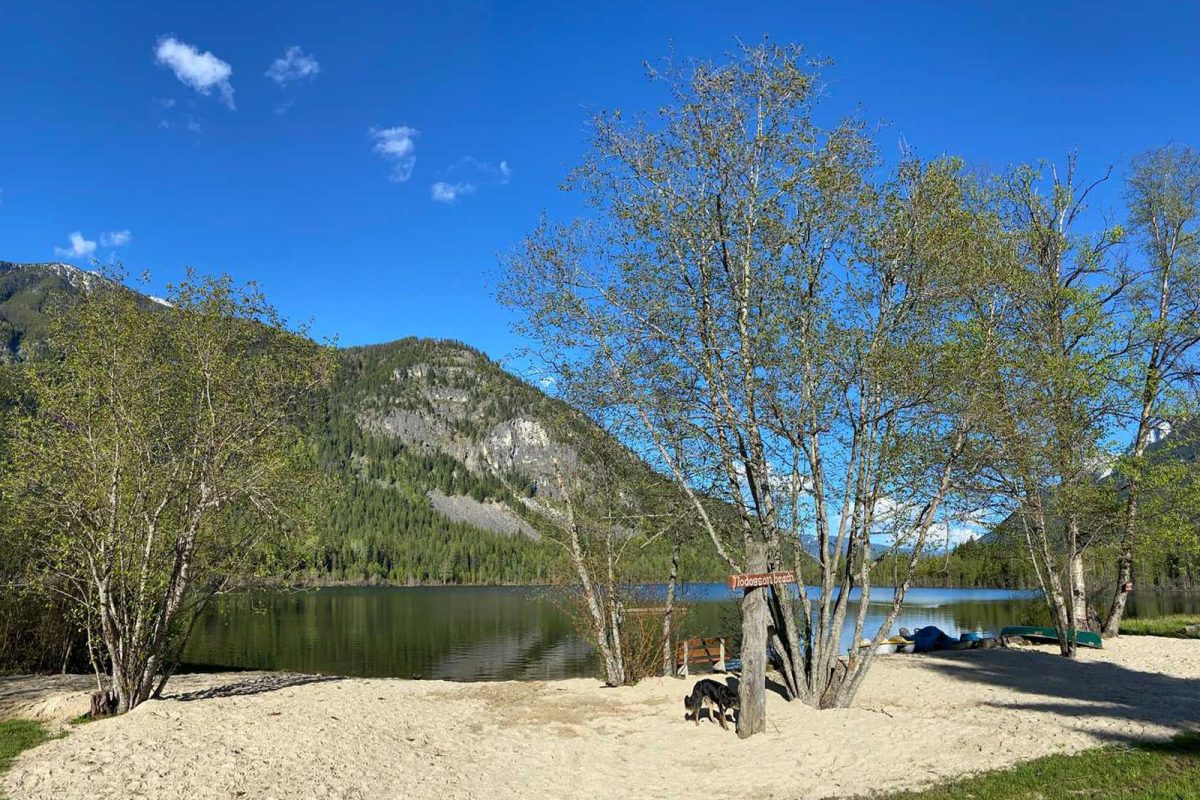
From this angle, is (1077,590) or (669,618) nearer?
(669,618)

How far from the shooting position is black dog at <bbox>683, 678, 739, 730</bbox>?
43.9 feet

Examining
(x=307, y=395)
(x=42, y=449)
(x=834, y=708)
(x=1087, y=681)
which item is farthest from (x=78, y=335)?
(x=1087, y=681)

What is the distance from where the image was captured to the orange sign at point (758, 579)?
41.8ft

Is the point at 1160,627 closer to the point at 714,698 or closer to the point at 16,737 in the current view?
the point at 714,698

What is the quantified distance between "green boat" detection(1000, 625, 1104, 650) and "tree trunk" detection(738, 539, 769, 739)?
40.6 feet

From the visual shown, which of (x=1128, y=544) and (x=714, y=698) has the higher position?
(x=1128, y=544)

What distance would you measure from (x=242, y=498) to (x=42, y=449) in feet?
11.8

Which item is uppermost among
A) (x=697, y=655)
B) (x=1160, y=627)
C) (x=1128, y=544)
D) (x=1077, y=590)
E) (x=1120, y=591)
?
(x=1128, y=544)

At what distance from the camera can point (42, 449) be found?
13.3 metres

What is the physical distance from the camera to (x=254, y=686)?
17469 millimetres

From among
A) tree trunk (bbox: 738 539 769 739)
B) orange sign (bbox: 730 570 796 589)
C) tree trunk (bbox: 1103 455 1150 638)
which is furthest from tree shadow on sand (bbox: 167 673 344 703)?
tree trunk (bbox: 1103 455 1150 638)

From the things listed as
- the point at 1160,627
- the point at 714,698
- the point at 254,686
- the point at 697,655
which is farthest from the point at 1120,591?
the point at 254,686

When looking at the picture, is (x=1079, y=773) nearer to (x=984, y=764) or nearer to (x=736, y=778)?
(x=984, y=764)

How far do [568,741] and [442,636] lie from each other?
39.8 meters
